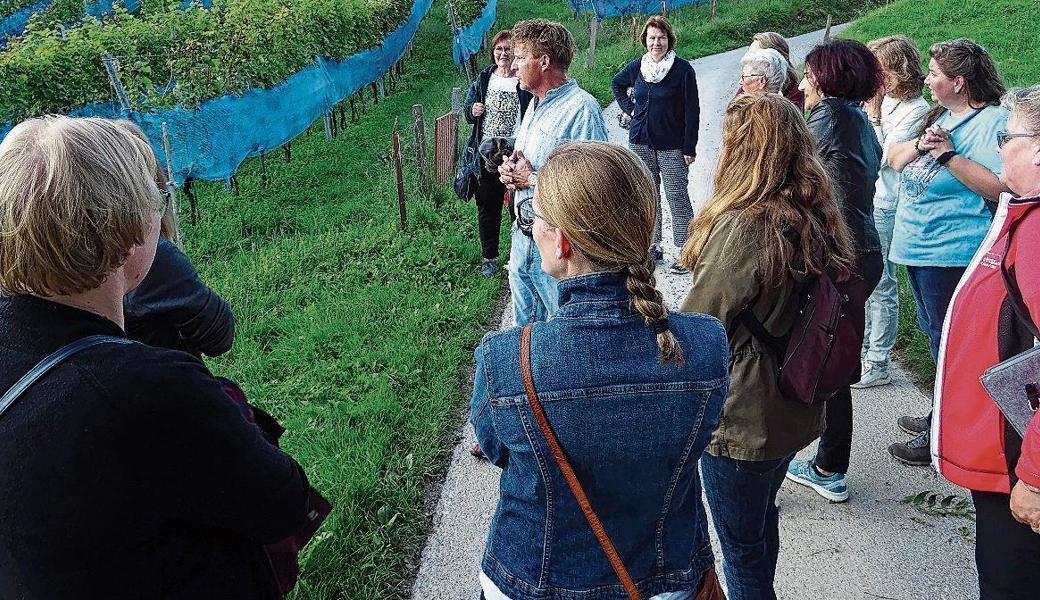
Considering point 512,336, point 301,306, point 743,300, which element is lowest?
point 301,306

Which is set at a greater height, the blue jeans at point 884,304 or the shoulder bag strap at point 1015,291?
the shoulder bag strap at point 1015,291

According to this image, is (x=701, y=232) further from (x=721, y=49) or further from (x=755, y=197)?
(x=721, y=49)

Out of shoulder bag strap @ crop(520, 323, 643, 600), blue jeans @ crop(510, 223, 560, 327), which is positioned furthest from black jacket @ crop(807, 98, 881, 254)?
shoulder bag strap @ crop(520, 323, 643, 600)

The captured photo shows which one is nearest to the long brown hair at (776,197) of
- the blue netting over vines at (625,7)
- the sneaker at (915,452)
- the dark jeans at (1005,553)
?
the dark jeans at (1005,553)

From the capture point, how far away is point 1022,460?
1.73 meters

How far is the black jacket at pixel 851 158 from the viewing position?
3201 mm

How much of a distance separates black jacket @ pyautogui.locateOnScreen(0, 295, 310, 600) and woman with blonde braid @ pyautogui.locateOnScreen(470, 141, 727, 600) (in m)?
0.55

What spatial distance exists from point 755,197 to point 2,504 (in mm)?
1970

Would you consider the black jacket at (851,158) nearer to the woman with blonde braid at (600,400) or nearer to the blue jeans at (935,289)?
the blue jeans at (935,289)

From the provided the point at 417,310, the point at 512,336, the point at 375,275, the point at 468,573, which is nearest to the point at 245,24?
the point at 375,275

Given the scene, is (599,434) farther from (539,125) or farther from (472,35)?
(472,35)

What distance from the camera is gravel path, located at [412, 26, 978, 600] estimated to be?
2.98 m

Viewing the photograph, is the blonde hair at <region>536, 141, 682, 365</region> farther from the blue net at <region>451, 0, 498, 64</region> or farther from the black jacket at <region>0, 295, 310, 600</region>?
the blue net at <region>451, 0, 498, 64</region>

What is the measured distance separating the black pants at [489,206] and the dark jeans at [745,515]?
3.57 metres
